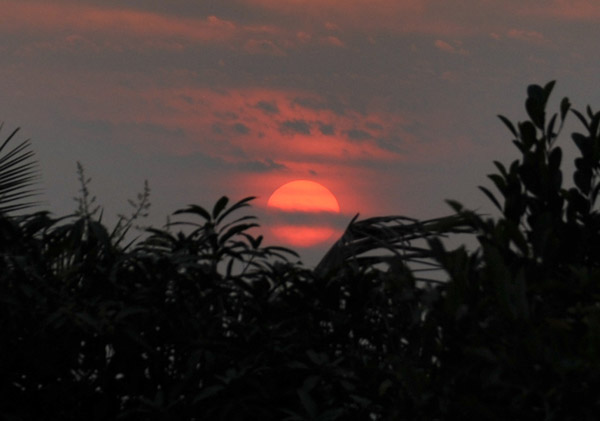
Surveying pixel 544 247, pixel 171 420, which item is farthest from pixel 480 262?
pixel 171 420

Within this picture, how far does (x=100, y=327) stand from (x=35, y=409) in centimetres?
73

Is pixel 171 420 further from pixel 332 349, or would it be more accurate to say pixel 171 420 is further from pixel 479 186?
pixel 479 186

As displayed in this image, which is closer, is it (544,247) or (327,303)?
(544,247)

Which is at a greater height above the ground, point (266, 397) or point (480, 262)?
point (480, 262)

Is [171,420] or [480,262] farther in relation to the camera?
[171,420]

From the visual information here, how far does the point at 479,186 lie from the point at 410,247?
4.92 ft

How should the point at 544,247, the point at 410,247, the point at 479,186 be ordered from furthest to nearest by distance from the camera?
the point at 410,247, the point at 479,186, the point at 544,247

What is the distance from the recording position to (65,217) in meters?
4.88

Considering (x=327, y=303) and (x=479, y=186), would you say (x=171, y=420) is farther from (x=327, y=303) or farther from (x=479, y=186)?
(x=479, y=186)

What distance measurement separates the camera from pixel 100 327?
4246 millimetres

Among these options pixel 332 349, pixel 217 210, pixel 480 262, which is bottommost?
pixel 332 349

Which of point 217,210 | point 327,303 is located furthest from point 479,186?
point 217,210

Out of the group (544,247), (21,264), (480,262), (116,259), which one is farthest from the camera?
(116,259)

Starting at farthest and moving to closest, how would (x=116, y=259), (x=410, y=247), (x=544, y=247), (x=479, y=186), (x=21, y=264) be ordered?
(x=410, y=247) < (x=116, y=259) < (x=21, y=264) < (x=479, y=186) < (x=544, y=247)
